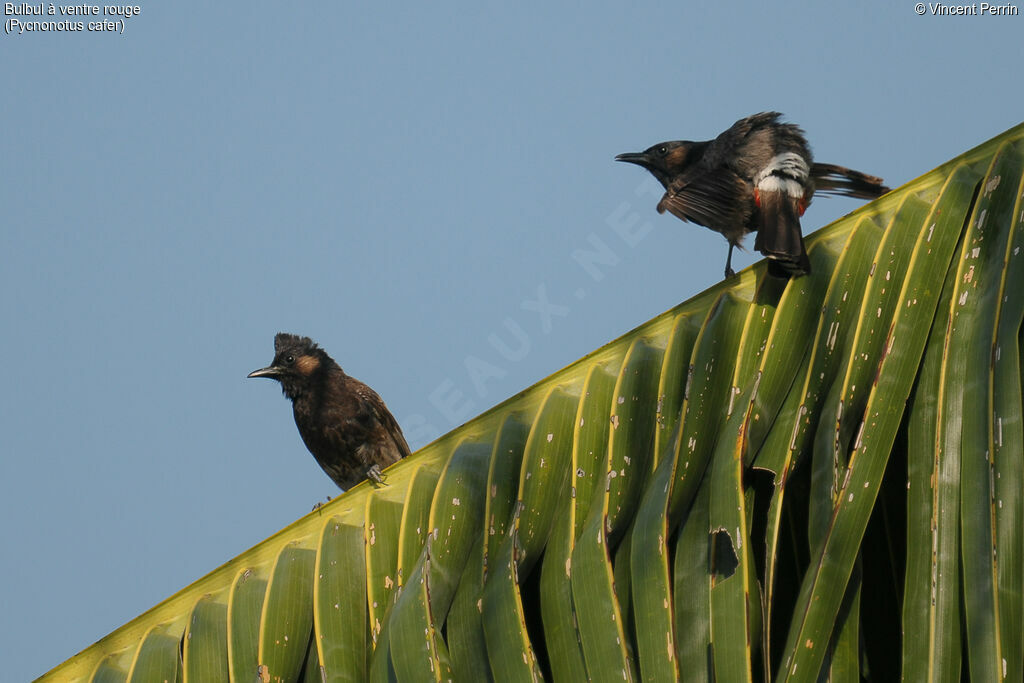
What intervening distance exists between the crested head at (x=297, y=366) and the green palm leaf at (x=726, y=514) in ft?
11.3

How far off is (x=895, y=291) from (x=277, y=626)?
168 centimetres

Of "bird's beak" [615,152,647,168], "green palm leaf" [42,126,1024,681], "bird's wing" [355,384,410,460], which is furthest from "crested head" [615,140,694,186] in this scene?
"green palm leaf" [42,126,1024,681]

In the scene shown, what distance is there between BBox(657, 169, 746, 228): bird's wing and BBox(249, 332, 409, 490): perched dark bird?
2388 mm

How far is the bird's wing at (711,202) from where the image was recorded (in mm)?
4582

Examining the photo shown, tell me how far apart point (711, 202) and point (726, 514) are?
8.79 ft

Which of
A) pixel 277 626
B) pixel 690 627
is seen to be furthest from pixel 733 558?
pixel 277 626

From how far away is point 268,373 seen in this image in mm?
6324

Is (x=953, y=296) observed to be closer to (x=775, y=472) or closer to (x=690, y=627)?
(x=775, y=472)

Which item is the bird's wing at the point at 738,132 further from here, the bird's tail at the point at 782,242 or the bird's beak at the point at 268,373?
the bird's beak at the point at 268,373

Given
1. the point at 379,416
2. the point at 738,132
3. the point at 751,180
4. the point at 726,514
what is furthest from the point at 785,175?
the point at 379,416

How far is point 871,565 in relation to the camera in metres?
2.40

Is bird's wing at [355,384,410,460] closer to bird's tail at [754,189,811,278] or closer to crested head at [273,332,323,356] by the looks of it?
crested head at [273,332,323,356]

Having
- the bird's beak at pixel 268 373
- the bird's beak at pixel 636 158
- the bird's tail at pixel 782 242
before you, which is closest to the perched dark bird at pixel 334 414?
the bird's beak at pixel 268 373

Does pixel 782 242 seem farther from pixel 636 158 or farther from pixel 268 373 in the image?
pixel 268 373
